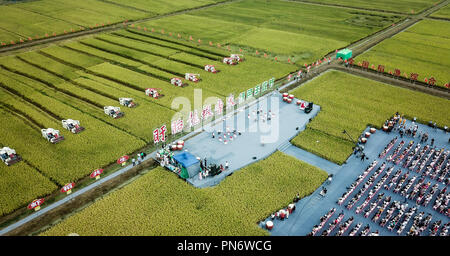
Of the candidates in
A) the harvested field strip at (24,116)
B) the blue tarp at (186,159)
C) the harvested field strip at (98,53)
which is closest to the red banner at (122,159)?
the blue tarp at (186,159)

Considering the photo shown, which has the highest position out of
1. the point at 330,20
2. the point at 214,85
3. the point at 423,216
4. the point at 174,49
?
the point at 330,20

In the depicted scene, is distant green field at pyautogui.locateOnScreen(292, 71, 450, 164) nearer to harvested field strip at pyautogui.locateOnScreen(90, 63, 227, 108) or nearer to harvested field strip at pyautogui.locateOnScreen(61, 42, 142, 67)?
harvested field strip at pyautogui.locateOnScreen(90, 63, 227, 108)

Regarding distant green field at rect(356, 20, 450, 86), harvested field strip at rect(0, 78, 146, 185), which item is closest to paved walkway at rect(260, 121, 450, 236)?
harvested field strip at rect(0, 78, 146, 185)

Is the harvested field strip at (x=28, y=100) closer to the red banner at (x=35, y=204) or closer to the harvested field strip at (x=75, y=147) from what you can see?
the harvested field strip at (x=75, y=147)

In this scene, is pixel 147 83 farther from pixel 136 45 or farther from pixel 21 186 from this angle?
pixel 21 186

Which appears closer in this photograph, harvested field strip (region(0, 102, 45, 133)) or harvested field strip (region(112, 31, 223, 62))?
harvested field strip (region(0, 102, 45, 133))

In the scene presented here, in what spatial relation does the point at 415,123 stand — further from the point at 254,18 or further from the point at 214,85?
the point at 254,18

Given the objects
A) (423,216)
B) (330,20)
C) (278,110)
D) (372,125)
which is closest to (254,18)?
(330,20)
